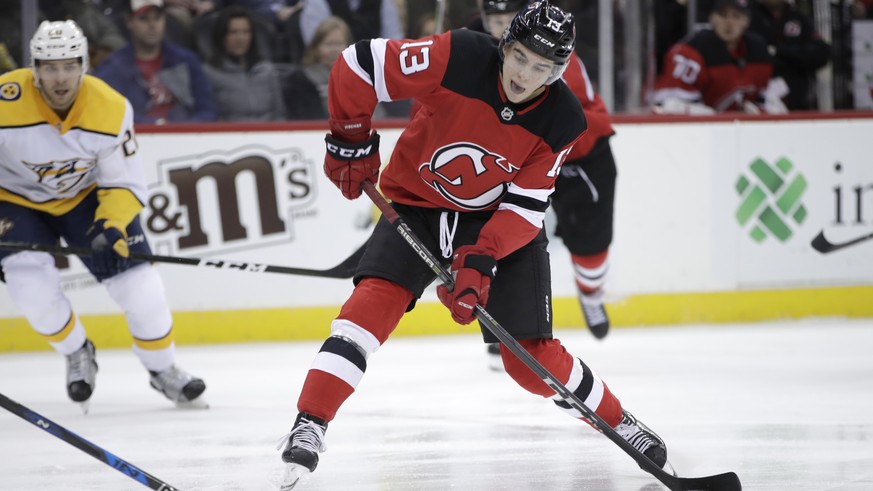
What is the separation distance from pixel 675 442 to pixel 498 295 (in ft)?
2.66

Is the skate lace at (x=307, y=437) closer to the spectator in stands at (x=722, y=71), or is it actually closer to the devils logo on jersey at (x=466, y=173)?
the devils logo on jersey at (x=466, y=173)

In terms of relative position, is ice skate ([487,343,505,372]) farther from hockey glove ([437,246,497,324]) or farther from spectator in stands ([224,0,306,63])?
hockey glove ([437,246,497,324])

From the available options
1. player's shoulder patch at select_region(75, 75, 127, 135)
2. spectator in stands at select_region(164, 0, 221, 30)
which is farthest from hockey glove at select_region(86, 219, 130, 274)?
spectator in stands at select_region(164, 0, 221, 30)

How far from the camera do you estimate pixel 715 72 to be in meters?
5.66

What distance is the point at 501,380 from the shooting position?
423 centimetres

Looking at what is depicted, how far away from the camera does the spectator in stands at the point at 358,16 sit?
5227mm

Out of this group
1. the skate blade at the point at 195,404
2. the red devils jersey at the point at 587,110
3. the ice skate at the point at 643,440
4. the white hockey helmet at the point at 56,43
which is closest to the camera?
the ice skate at the point at 643,440

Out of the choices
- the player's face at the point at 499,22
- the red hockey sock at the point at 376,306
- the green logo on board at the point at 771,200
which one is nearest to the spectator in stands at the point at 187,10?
the player's face at the point at 499,22

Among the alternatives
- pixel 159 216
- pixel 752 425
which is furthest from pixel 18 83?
pixel 752 425

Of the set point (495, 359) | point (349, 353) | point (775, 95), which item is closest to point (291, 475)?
point (349, 353)

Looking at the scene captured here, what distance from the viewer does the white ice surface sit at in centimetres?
281

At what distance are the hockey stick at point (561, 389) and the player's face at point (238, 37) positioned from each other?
2768 mm

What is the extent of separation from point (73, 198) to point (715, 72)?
3.29 m

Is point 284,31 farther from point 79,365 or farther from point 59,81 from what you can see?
point 79,365
